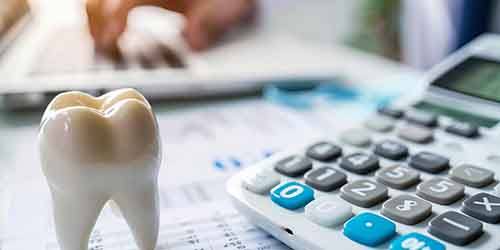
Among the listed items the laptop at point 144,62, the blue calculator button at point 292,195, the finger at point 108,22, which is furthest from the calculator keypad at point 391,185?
the finger at point 108,22

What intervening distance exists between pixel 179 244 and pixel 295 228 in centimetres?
5

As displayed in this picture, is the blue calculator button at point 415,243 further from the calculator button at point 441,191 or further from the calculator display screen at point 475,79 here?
the calculator display screen at point 475,79

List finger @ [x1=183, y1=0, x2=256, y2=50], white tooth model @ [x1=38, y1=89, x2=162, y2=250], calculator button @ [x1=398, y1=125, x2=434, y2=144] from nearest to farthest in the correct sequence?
white tooth model @ [x1=38, y1=89, x2=162, y2=250]
calculator button @ [x1=398, y1=125, x2=434, y2=144]
finger @ [x1=183, y1=0, x2=256, y2=50]

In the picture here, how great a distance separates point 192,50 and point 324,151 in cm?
27

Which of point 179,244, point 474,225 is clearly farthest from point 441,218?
point 179,244

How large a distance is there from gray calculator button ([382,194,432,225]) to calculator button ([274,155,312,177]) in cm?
5

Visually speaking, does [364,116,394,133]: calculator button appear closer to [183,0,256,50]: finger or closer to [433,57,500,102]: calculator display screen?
[433,57,500,102]: calculator display screen

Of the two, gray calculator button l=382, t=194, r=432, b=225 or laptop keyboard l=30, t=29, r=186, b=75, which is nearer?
gray calculator button l=382, t=194, r=432, b=225

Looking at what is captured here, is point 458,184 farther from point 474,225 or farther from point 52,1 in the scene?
point 52,1

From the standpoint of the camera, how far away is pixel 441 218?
0.25 metres

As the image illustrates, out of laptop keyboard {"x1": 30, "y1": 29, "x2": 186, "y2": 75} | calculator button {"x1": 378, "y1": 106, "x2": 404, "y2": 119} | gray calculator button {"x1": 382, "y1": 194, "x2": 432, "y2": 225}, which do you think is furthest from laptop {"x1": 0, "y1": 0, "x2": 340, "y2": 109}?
gray calculator button {"x1": 382, "y1": 194, "x2": 432, "y2": 225}

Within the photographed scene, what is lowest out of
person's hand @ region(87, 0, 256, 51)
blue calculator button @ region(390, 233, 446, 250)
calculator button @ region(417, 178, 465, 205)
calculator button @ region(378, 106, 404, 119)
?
blue calculator button @ region(390, 233, 446, 250)

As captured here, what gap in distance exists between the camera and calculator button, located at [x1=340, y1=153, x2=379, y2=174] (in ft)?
0.98

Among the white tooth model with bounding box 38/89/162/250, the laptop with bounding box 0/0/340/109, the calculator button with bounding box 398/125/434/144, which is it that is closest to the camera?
the white tooth model with bounding box 38/89/162/250
